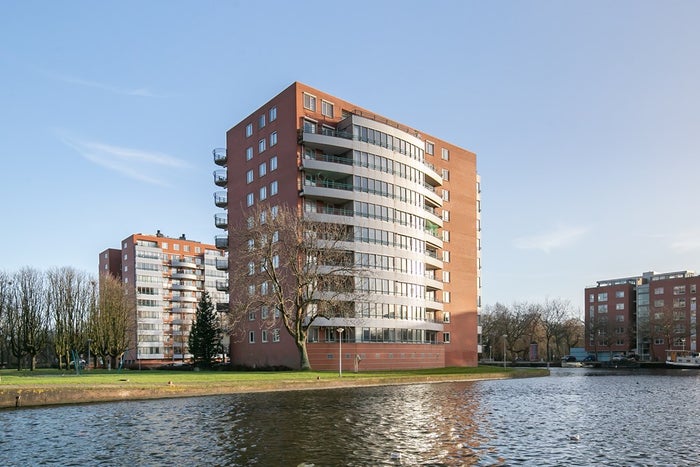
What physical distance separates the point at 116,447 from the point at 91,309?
8335cm

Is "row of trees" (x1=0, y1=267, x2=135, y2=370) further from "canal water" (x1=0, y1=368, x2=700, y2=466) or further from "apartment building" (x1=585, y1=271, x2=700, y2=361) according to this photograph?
"apartment building" (x1=585, y1=271, x2=700, y2=361)

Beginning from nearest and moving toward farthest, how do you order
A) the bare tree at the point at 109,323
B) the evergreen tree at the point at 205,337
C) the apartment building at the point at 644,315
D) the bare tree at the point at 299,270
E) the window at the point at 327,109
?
the bare tree at the point at 299,270, the window at the point at 327,109, the evergreen tree at the point at 205,337, the bare tree at the point at 109,323, the apartment building at the point at 644,315

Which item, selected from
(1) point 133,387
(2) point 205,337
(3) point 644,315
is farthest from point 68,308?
(3) point 644,315

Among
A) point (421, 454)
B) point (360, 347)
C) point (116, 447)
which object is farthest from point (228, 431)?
point (360, 347)

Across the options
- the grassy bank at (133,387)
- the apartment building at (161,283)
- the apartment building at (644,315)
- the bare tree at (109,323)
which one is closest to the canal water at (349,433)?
the grassy bank at (133,387)

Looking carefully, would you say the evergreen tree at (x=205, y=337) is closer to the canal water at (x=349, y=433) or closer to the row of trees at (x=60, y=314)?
the row of trees at (x=60, y=314)

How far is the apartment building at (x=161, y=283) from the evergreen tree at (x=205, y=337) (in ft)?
171

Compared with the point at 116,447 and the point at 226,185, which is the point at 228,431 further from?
the point at 226,185

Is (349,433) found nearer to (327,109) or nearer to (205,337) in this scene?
(327,109)

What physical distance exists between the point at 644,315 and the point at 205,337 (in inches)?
5256

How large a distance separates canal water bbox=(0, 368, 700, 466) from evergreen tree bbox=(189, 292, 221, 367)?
56.6 metres

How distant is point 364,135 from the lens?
3022 inches

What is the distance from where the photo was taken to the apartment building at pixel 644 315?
504ft

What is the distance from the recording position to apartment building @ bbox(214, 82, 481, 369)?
73250 millimetres
